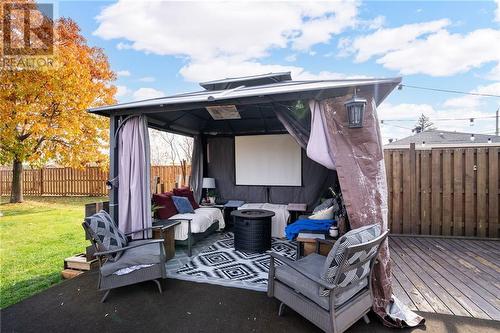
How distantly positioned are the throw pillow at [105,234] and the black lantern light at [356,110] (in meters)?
3.02

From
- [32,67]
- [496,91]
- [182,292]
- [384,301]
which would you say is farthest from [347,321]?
[496,91]

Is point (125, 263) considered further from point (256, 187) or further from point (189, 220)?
point (256, 187)

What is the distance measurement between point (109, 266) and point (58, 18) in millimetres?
9502

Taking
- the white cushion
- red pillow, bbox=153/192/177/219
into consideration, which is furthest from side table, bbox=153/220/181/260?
red pillow, bbox=153/192/177/219

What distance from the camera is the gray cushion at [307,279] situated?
2082 millimetres

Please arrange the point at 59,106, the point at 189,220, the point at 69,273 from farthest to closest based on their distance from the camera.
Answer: the point at 59,106, the point at 189,220, the point at 69,273

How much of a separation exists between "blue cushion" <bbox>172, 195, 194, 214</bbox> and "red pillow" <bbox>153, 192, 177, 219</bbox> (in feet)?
0.30

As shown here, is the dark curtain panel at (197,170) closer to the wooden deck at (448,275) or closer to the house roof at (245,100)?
the house roof at (245,100)

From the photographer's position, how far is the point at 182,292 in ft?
9.66

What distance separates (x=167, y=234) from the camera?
387 cm

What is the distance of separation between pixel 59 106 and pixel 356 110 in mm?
8794

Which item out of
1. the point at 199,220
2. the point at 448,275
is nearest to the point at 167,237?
the point at 199,220

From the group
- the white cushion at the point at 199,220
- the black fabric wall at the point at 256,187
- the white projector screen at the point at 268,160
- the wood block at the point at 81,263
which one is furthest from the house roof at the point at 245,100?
the wood block at the point at 81,263

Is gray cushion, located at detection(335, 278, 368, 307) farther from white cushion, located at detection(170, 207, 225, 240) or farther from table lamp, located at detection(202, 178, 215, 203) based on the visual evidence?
table lamp, located at detection(202, 178, 215, 203)
